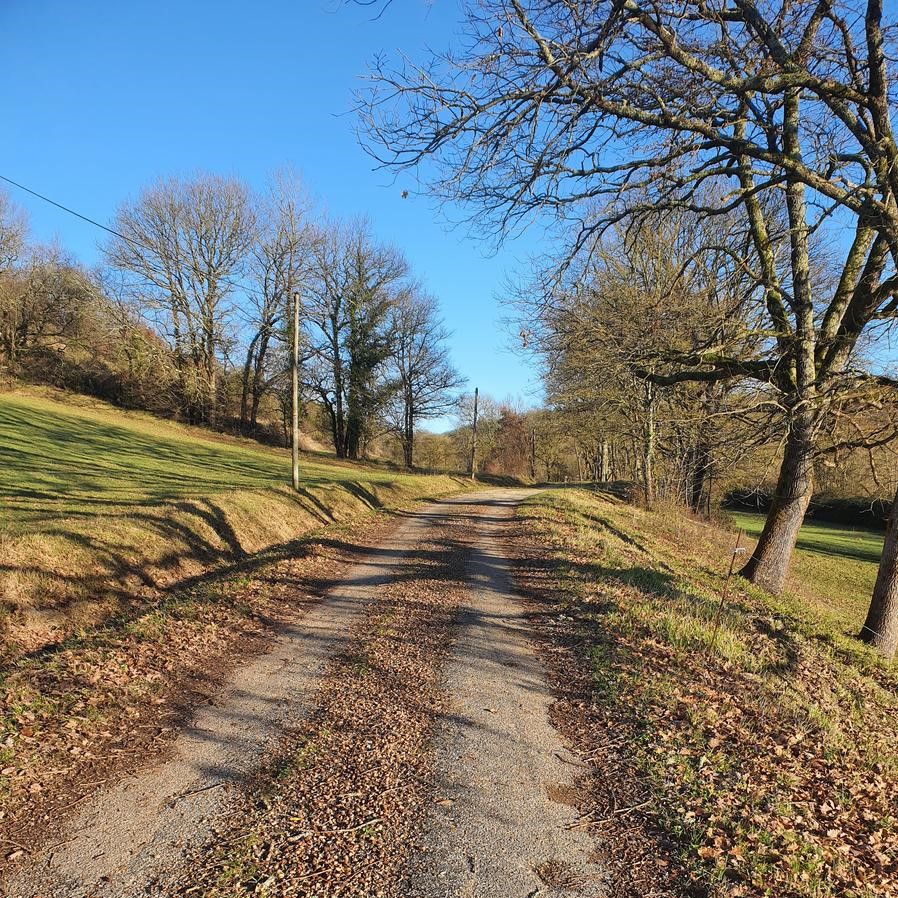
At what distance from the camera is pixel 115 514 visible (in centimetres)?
977

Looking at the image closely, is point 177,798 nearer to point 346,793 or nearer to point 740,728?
point 346,793

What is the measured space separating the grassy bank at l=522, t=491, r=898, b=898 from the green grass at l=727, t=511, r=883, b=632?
3.30 meters

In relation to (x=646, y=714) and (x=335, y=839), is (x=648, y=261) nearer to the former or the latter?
(x=646, y=714)

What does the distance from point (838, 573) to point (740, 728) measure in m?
21.5

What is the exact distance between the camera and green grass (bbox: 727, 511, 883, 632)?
12895 millimetres

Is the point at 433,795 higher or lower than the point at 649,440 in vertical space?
lower

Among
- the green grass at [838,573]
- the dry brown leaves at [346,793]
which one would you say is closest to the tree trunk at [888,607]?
the green grass at [838,573]

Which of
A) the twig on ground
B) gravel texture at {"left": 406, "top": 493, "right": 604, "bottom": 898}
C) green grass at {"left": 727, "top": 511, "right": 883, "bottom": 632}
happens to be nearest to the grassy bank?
gravel texture at {"left": 406, "top": 493, "right": 604, "bottom": 898}

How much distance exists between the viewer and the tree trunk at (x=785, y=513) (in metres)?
9.91

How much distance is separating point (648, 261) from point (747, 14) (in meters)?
14.2

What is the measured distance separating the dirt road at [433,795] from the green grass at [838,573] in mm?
8383

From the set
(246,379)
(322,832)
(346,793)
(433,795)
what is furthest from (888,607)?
(246,379)

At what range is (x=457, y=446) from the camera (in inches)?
2574

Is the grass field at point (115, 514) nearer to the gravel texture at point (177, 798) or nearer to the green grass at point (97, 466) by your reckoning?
the green grass at point (97, 466)
